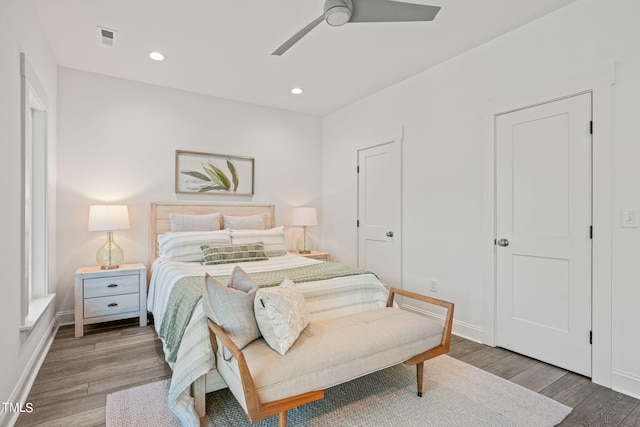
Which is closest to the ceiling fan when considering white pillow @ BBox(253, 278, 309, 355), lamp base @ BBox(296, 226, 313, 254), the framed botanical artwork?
white pillow @ BBox(253, 278, 309, 355)

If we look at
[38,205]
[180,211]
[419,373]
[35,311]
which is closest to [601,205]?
[419,373]

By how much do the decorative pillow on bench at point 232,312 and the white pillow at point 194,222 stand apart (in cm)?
219

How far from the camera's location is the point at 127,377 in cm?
238

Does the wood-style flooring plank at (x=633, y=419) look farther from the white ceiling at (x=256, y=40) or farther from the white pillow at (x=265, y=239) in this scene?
the white pillow at (x=265, y=239)

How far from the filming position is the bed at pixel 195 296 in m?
1.85

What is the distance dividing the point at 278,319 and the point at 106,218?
2.53 metres

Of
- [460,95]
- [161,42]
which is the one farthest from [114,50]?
[460,95]

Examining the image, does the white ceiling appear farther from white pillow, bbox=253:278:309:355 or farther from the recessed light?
white pillow, bbox=253:278:309:355

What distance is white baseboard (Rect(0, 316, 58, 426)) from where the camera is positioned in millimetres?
1811

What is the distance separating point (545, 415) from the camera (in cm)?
193

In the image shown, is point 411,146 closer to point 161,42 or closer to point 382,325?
point 382,325

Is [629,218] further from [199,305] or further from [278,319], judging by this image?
[199,305]

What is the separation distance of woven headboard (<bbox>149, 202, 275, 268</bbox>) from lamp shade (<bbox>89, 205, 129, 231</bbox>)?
0.48m

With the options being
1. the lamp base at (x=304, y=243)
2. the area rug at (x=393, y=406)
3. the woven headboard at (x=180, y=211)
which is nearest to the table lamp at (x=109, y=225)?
the woven headboard at (x=180, y=211)
